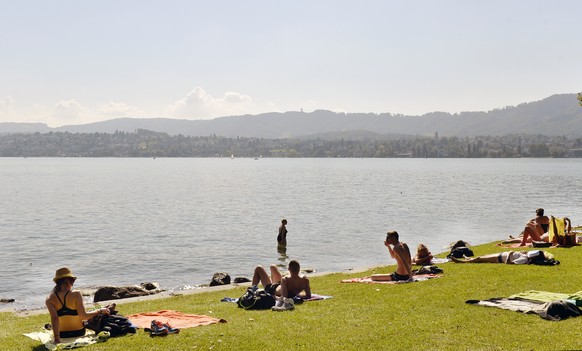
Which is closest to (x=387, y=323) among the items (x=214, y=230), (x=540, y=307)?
(x=540, y=307)

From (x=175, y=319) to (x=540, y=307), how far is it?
28.9 ft

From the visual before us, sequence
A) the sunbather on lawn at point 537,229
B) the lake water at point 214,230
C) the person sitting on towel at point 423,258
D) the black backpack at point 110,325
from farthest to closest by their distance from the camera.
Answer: the lake water at point 214,230 < the sunbather on lawn at point 537,229 < the person sitting on towel at point 423,258 < the black backpack at point 110,325

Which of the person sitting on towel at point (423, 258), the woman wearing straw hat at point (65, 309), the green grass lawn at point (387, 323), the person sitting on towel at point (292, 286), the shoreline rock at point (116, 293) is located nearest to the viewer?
the green grass lawn at point (387, 323)

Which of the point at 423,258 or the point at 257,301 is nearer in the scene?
the point at 257,301

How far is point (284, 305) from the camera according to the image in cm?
1611

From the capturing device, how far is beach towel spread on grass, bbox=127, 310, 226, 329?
46.7 feet

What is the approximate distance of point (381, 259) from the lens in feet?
125

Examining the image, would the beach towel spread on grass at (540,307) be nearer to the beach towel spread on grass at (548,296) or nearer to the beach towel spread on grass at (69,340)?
the beach towel spread on grass at (548,296)

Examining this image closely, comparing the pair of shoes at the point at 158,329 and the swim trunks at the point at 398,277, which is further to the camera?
the swim trunks at the point at 398,277

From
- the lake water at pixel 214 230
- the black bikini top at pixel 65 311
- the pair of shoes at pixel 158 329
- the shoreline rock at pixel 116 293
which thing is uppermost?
the black bikini top at pixel 65 311

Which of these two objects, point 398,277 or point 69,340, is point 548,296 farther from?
point 69,340

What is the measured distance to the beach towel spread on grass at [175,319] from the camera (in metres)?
14.2

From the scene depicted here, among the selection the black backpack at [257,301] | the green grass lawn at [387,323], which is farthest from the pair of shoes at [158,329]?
the black backpack at [257,301]

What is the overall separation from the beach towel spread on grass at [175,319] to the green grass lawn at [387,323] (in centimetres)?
46
